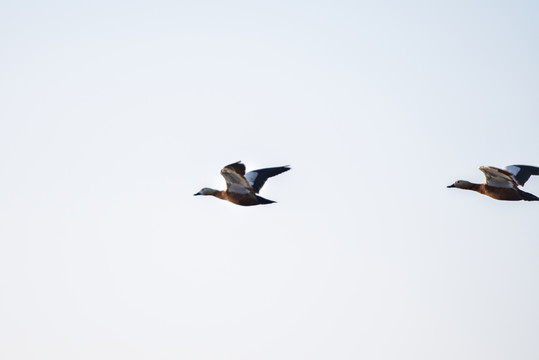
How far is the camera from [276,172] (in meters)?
40.1

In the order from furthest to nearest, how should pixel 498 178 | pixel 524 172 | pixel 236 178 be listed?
pixel 524 172
pixel 498 178
pixel 236 178

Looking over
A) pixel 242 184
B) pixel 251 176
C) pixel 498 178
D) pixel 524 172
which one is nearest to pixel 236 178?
pixel 242 184

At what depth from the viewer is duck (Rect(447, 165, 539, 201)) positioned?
37000 mm

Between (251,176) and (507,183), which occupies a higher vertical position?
(251,176)

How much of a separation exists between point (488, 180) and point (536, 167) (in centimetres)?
174

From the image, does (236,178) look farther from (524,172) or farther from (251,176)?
(524,172)

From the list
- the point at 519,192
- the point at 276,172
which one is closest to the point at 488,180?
the point at 519,192

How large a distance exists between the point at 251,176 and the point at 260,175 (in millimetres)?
322

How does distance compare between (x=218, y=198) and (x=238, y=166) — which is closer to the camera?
(x=238, y=166)

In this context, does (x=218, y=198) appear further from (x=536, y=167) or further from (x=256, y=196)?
(x=536, y=167)

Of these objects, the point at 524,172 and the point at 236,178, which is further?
the point at 524,172

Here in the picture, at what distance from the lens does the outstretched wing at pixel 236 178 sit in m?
35.6

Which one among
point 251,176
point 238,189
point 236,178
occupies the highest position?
point 251,176

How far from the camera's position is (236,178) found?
36906mm
